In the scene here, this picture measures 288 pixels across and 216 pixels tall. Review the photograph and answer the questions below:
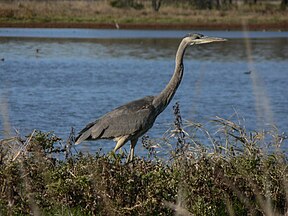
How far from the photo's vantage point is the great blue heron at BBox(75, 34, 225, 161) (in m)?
6.60

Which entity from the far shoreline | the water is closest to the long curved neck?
the water

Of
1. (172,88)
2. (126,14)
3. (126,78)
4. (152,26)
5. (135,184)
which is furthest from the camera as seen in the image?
(126,14)

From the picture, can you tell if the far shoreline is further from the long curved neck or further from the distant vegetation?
the long curved neck

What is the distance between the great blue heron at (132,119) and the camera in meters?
6.60

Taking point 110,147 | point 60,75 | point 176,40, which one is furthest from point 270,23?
point 110,147

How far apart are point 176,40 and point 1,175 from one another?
28.8 m

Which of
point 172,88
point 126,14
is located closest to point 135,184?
point 172,88

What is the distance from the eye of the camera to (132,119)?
659cm

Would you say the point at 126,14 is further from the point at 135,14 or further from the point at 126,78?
the point at 126,78

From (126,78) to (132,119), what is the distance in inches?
508

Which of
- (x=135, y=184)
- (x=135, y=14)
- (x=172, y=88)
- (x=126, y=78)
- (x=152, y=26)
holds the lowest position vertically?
(x=152, y=26)

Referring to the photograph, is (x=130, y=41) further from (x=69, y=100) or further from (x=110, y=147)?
(x=110, y=147)

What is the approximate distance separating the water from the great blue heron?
0.26 m

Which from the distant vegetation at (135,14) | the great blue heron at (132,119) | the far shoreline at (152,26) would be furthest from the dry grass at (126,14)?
Answer: the great blue heron at (132,119)
